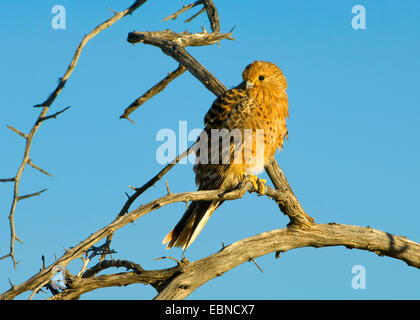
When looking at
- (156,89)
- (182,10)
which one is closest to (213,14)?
(182,10)

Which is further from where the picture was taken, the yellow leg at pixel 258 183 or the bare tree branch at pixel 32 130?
the yellow leg at pixel 258 183

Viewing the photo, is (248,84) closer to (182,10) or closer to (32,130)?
(182,10)

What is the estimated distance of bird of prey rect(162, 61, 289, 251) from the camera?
188 inches

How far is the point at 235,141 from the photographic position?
479 centimetres

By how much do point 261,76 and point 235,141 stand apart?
797 mm

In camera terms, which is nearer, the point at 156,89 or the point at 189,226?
the point at 189,226

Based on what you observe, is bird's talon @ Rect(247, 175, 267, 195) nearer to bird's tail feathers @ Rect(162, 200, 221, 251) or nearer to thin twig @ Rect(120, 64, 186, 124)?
bird's tail feathers @ Rect(162, 200, 221, 251)

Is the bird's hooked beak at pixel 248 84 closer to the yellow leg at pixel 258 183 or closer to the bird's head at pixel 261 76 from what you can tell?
the bird's head at pixel 261 76

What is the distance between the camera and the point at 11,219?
3.28 meters

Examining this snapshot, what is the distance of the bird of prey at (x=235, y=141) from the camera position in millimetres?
4773

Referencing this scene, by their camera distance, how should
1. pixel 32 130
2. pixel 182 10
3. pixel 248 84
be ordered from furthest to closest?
1. pixel 182 10
2. pixel 248 84
3. pixel 32 130

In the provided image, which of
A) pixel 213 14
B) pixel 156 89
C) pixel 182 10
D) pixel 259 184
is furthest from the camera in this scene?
pixel 213 14

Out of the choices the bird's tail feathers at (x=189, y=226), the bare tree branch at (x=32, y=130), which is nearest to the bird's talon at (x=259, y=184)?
the bird's tail feathers at (x=189, y=226)
